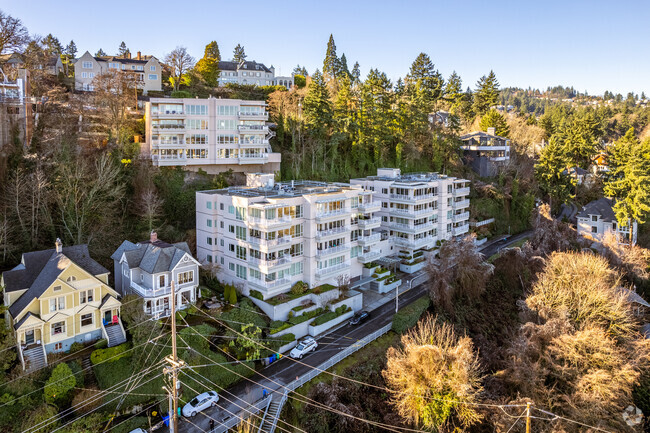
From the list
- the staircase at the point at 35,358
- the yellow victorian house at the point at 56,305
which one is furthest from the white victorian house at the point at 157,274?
the staircase at the point at 35,358

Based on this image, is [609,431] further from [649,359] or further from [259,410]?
[259,410]

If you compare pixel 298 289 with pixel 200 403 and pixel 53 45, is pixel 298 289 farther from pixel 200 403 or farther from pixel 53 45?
pixel 53 45

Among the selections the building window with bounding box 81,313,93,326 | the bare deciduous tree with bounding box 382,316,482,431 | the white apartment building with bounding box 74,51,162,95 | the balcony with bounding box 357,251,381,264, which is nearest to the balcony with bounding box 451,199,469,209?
the balcony with bounding box 357,251,381,264

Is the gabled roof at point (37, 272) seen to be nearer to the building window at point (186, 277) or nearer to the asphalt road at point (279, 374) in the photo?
the building window at point (186, 277)

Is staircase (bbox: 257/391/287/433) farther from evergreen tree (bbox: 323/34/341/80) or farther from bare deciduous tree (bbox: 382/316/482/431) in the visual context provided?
evergreen tree (bbox: 323/34/341/80)

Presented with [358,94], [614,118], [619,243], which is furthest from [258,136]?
[614,118]

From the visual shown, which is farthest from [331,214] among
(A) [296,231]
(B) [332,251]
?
(A) [296,231]
